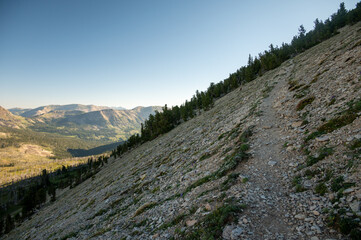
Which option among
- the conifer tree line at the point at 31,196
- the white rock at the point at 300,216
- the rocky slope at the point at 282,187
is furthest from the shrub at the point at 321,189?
the conifer tree line at the point at 31,196

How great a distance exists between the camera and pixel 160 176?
2242cm

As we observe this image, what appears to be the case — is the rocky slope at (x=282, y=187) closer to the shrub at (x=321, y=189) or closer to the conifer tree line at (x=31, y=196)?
the shrub at (x=321, y=189)

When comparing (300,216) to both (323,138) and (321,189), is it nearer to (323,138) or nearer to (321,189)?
(321,189)

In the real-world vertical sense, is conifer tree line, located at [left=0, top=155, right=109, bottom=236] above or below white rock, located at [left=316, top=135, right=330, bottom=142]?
below

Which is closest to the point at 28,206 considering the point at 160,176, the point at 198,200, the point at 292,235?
the point at 160,176

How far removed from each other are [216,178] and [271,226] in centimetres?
605

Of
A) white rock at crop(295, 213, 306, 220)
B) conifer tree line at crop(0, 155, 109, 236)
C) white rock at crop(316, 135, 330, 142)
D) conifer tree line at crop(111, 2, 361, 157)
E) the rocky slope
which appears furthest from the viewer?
conifer tree line at crop(0, 155, 109, 236)

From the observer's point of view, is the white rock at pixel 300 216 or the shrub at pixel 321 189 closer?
the white rock at pixel 300 216

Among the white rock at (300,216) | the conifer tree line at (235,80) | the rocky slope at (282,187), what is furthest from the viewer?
the conifer tree line at (235,80)

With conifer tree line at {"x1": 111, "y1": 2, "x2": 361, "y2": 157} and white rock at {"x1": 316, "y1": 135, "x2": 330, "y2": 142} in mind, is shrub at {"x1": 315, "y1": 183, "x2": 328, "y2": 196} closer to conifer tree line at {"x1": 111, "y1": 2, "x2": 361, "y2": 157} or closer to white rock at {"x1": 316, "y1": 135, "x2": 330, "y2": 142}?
white rock at {"x1": 316, "y1": 135, "x2": 330, "y2": 142}

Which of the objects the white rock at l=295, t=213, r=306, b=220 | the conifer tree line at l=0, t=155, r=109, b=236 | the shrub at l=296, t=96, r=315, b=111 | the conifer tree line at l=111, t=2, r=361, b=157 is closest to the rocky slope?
the white rock at l=295, t=213, r=306, b=220

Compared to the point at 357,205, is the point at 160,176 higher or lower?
lower

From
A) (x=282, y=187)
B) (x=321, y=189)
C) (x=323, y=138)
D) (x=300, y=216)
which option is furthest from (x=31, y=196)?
(x=323, y=138)

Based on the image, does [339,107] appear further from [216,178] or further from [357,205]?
[216,178]
